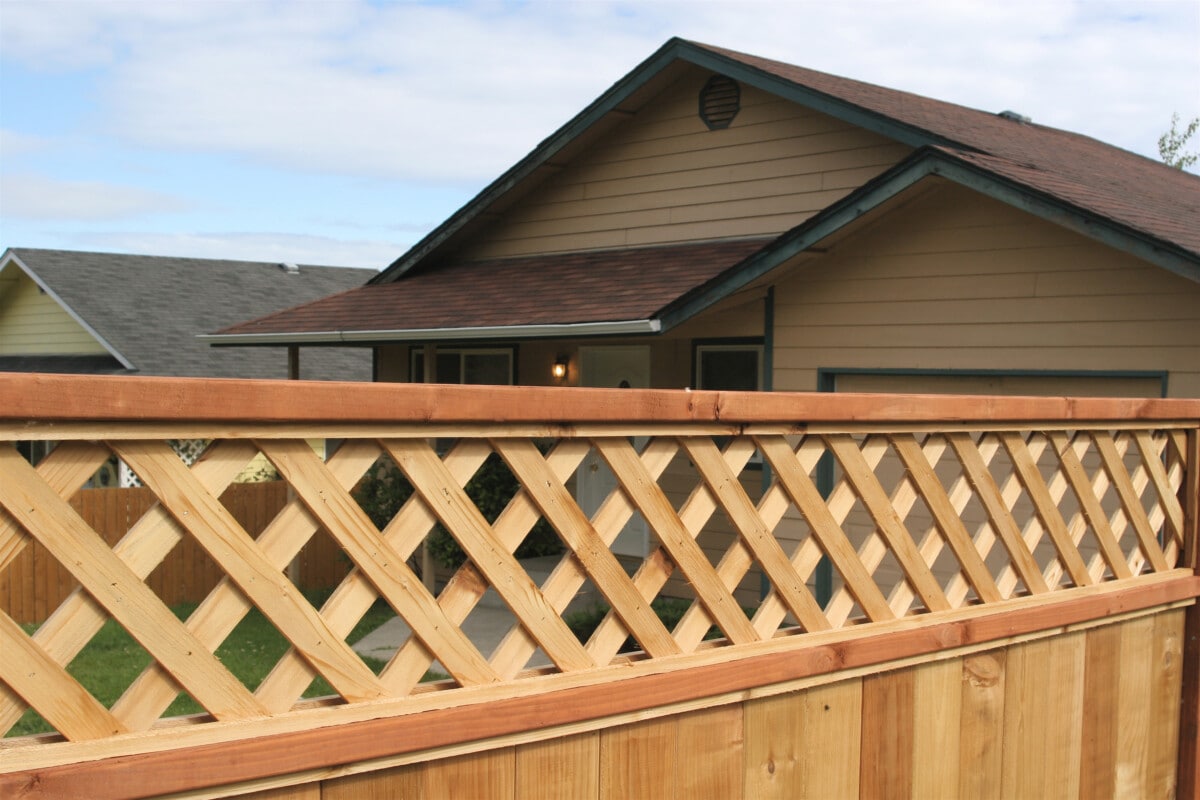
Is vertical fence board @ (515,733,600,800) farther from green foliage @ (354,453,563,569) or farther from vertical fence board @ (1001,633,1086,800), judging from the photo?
green foliage @ (354,453,563,569)

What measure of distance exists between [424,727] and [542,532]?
11068 millimetres

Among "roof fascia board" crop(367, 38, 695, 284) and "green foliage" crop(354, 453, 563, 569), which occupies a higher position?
"roof fascia board" crop(367, 38, 695, 284)

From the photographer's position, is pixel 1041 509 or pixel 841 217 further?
pixel 841 217

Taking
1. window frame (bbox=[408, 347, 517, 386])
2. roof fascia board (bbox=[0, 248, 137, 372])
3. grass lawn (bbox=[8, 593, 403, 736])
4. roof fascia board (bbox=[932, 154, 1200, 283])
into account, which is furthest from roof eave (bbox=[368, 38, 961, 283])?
roof fascia board (bbox=[0, 248, 137, 372])

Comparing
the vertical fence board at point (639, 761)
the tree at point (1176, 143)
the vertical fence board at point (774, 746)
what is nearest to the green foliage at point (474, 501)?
the vertical fence board at point (774, 746)

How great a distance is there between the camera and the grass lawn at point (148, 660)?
30.8 feet

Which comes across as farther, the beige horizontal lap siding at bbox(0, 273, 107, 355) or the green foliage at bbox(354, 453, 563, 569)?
the beige horizontal lap siding at bbox(0, 273, 107, 355)

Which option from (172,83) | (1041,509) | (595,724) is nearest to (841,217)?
(1041,509)

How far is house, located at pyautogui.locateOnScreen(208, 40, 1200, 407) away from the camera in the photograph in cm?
819

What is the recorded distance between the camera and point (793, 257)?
938 centimetres

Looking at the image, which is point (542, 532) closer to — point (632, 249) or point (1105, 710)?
point (632, 249)

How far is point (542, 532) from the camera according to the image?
1326cm

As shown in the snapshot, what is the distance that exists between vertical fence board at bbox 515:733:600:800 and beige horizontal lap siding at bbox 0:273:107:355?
21.9m

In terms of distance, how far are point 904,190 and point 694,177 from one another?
426cm
